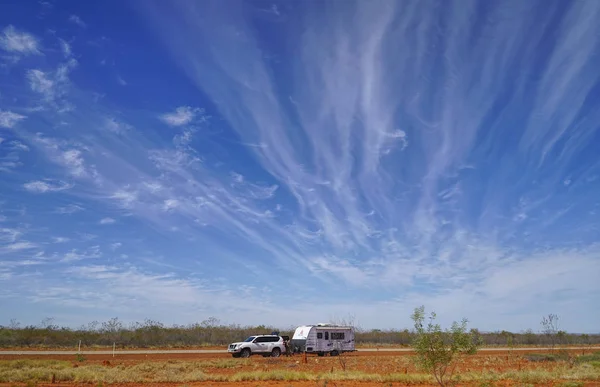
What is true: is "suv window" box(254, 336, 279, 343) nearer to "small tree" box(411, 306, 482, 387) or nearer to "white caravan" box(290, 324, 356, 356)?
"white caravan" box(290, 324, 356, 356)

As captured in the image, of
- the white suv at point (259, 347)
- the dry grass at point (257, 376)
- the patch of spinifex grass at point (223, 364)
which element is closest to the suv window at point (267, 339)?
the white suv at point (259, 347)

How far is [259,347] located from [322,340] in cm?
592

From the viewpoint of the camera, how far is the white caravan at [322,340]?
42.7 meters

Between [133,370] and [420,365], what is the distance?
61.2 feet

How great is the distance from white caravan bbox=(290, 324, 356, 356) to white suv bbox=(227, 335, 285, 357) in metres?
1.67

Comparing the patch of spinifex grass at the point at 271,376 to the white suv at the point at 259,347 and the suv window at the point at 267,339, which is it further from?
the suv window at the point at 267,339

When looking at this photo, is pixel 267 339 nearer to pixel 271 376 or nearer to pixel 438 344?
pixel 271 376

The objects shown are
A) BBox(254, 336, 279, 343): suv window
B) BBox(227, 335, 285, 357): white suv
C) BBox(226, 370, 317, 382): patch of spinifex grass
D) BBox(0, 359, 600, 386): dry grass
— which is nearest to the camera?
BBox(0, 359, 600, 386): dry grass

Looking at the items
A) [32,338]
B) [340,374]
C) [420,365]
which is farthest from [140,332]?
[420,365]

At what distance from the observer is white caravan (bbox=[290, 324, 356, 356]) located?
42.7 metres

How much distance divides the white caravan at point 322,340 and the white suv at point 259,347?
167 centimetres

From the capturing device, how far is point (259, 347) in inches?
1631

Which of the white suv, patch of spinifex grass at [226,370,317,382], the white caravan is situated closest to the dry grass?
patch of spinifex grass at [226,370,317,382]

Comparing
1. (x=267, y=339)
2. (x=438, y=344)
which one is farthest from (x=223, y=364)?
(x=438, y=344)
